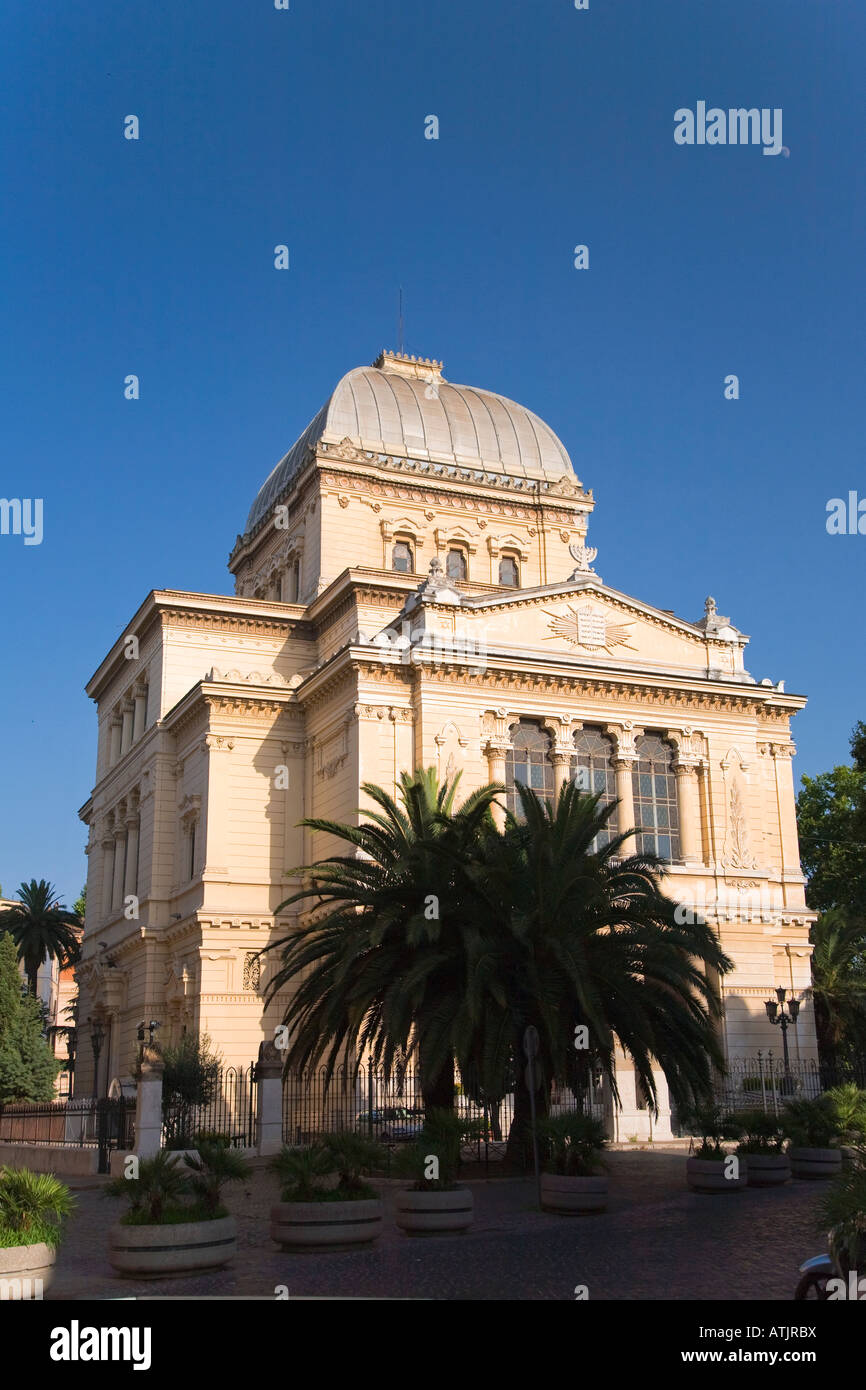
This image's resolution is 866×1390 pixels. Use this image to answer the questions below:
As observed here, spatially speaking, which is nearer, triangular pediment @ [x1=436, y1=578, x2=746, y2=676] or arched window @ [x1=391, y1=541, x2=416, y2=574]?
triangular pediment @ [x1=436, y1=578, x2=746, y2=676]

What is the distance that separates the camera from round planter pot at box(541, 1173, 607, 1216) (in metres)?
16.9

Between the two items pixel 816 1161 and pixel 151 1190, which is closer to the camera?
pixel 151 1190

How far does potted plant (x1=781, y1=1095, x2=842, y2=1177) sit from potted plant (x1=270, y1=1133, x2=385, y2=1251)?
29.7 feet

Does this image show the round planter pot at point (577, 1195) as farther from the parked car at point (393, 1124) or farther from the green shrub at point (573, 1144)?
the parked car at point (393, 1124)

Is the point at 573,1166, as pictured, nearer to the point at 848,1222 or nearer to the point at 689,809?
the point at 848,1222

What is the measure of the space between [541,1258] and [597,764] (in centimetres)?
2518

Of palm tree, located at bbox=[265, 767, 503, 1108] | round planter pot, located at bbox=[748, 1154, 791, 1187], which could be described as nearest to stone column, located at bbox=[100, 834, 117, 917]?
palm tree, located at bbox=[265, 767, 503, 1108]

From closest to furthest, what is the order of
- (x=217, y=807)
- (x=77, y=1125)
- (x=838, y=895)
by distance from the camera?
(x=77, y=1125), (x=217, y=807), (x=838, y=895)

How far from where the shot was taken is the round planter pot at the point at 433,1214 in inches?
607

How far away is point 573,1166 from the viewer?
697 inches

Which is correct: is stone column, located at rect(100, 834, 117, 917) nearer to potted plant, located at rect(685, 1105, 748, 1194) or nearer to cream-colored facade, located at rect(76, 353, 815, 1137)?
→ cream-colored facade, located at rect(76, 353, 815, 1137)

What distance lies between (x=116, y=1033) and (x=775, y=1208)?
29906 millimetres

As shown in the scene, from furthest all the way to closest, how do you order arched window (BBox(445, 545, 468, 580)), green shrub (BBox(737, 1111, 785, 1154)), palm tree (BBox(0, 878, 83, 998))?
palm tree (BBox(0, 878, 83, 998)) → arched window (BBox(445, 545, 468, 580)) → green shrub (BBox(737, 1111, 785, 1154))

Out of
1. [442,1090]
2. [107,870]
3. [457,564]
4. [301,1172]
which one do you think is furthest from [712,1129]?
[107,870]
